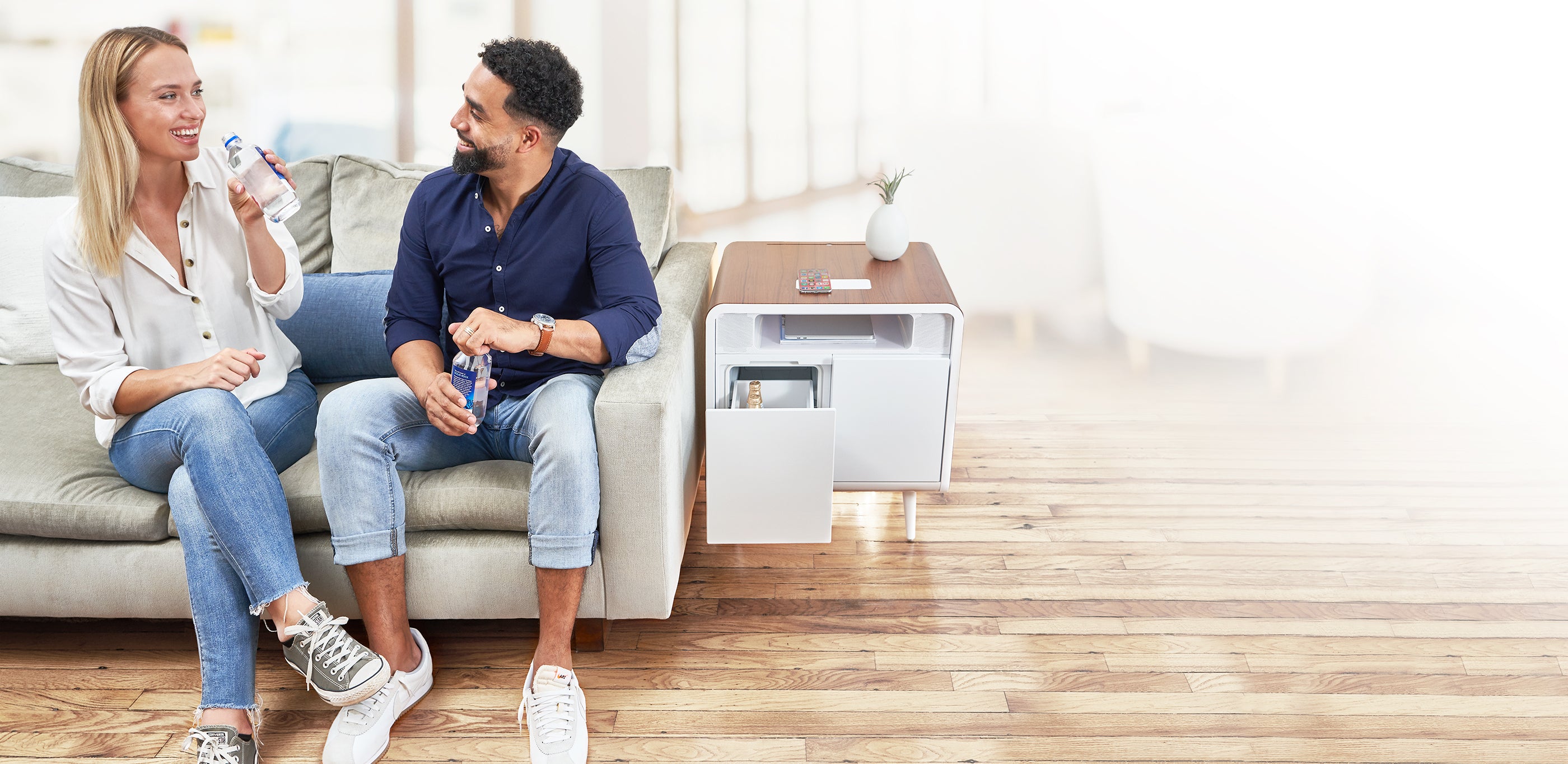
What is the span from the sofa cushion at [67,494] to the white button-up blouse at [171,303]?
10 cm

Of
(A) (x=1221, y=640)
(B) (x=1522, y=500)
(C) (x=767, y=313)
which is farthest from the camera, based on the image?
(B) (x=1522, y=500)

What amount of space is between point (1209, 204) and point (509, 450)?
2005 millimetres

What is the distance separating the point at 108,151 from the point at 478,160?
1.70 feet

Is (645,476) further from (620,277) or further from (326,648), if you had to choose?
(326,648)

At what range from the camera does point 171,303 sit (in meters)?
1.64

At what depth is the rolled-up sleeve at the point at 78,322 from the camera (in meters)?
1.55

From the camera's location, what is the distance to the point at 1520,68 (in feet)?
8.63

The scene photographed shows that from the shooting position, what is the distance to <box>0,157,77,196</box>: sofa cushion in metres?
2.17

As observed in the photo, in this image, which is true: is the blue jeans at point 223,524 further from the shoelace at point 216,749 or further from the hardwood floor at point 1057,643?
the hardwood floor at point 1057,643

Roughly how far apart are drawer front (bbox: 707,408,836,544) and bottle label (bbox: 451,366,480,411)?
0.38 m

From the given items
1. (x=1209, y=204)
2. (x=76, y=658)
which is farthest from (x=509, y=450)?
(x=1209, y=204)

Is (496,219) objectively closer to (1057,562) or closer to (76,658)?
(76,658)

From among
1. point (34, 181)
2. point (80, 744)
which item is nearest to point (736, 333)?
point (80, 744)

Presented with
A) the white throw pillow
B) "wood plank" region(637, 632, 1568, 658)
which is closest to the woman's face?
the white throw pillow
